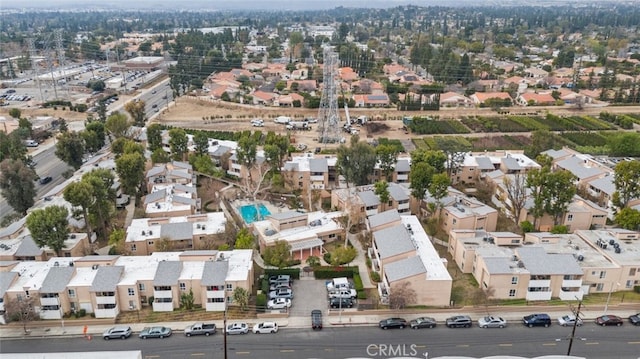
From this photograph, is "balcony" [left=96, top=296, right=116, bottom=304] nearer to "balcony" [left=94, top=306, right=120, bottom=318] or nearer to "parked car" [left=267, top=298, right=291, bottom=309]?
"balcony" [left=94, top=306, right=120, bottom=318]

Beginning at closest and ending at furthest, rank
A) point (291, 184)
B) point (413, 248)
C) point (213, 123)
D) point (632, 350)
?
point (632, 350)
point (413, 248)
point (291, 184)
point (213, 123)

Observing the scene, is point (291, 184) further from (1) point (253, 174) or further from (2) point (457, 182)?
(2) point (457, 182)

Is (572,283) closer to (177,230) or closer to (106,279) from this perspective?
(177,230)

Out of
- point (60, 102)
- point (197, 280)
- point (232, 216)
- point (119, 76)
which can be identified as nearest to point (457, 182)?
point (232, 216)

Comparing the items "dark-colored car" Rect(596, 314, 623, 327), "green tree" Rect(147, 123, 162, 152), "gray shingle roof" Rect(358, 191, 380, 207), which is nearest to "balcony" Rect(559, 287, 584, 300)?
"dark-colored car" Rect(596, 314, 623, 327)

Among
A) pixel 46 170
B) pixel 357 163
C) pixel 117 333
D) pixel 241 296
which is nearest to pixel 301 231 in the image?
pixel 241 296
